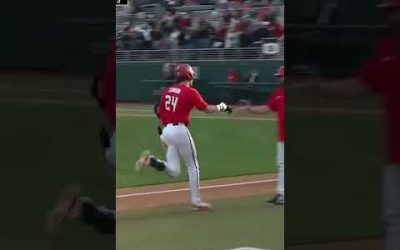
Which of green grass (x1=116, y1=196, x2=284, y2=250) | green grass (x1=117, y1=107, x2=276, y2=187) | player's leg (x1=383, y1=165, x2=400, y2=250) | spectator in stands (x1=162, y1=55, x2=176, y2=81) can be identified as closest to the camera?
player's leg (x1=383, y1=165, x2=400, y2=250)

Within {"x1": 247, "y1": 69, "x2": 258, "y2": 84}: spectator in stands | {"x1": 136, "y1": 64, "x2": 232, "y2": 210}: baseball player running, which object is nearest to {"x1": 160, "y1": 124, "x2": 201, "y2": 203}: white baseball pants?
{"x1": 136, "y1": 64, "x2": 232, "y2": 210}: baseball player running

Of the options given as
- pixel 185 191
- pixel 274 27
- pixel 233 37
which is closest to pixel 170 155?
pixel 185 191

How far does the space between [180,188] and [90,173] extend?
20.6ft

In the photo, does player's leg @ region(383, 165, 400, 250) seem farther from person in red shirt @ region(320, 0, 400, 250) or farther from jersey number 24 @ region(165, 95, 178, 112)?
jersey number 24 @ region(165, 95, 178, 112)

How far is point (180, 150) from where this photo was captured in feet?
24.8

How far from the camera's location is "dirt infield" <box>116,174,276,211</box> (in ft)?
27.5

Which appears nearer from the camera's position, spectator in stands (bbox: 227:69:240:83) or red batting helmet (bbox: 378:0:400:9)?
red batting helmet (bbox: 378:0:400:9)

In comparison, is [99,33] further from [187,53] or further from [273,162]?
[187,53]

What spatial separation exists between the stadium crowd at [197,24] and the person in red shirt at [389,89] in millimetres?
14871

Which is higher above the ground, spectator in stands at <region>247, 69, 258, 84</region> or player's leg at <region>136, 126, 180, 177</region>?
player's leg at <region>136, 126, 180, 177</region>

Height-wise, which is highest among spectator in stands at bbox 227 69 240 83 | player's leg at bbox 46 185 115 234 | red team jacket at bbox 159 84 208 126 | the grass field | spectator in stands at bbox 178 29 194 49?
the grass field

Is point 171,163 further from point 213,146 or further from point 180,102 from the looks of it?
point 213,146

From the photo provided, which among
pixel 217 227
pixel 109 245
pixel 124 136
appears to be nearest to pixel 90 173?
pixel 109 245

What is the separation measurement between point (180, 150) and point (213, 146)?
18.6ft
